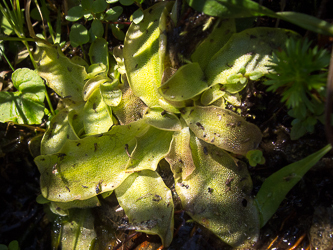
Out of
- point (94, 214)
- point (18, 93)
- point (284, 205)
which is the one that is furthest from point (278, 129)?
point (18, 93)

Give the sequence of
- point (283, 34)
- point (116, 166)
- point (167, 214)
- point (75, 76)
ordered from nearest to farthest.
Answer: point (283, 34), point (167, 214), point (116, 166), point (75, 76)

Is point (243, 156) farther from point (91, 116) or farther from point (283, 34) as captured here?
point (91, 116)

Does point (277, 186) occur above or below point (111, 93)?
below

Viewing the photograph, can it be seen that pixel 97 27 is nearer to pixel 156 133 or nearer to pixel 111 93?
pixel 111 93

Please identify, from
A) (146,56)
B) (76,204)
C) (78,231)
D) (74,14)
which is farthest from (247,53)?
(78,231)

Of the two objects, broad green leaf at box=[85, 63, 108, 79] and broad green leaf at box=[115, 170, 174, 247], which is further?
broad green leaf at box=[85, 63, 108, 79]

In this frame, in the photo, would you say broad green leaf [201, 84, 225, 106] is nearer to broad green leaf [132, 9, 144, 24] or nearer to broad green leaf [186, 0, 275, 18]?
broad green leaf [186, 0, 275, 18]

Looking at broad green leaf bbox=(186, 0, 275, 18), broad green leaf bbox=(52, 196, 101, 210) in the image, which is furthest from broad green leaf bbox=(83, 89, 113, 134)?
broad green leaf bbox=(186, 0, 275, 18)
